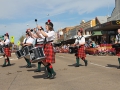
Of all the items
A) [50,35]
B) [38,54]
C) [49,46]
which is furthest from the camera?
[49,46]

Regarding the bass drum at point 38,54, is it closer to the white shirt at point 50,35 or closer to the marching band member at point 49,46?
the marching band member at point 49,46

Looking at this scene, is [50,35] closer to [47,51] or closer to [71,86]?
[47,51]

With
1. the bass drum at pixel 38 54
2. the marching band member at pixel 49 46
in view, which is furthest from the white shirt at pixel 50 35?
the bass drum at pixel 38 54

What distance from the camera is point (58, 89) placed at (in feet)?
18.6

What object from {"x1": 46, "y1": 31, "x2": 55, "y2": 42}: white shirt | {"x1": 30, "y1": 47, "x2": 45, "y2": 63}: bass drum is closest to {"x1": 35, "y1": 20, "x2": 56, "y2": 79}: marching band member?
{"x1": 46, "y1": 31, "x2": 55, "y2": 42}: white shirt

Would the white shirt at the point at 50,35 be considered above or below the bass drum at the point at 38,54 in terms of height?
above

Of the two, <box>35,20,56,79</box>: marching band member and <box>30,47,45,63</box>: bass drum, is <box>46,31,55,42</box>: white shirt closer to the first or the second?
<box>35,20,56,79</box>: marching band member

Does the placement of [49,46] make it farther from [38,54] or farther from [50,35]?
[38,54]

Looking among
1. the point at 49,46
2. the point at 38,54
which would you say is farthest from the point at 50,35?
the point at 38,54

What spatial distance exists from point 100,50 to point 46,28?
17.5m

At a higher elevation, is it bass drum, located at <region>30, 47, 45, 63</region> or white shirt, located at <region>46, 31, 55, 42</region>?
white shirt, located at <region>46, 31, 55, 42</region>

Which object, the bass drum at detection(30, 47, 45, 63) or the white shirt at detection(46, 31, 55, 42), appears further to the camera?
the white shirt at detection(46, 31, 55, 42)

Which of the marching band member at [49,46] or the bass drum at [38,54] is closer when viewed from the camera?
the bass drum at [38,54]

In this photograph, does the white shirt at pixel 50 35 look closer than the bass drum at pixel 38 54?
No
